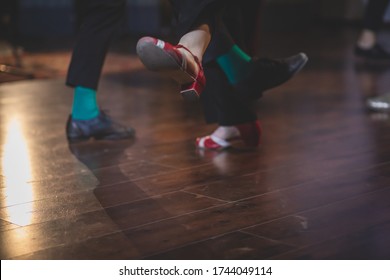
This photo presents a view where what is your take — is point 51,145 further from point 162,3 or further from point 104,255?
point 162,3

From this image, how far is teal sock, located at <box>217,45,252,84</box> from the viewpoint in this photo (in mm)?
2076

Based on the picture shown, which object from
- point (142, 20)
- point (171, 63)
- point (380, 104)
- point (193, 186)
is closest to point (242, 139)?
point (193, 186)

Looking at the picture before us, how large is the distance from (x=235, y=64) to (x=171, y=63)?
53cm

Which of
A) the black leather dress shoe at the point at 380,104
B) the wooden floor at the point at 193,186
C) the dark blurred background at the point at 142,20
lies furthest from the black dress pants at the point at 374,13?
the black leather dress shoe at the point at 380,104

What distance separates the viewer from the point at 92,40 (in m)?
2.26

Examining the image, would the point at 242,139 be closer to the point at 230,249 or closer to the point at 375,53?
the point at 230,249

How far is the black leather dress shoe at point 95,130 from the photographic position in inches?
90.9

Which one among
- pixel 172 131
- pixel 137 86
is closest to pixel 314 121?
pixel 172 131

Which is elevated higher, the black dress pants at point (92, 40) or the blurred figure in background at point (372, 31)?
the black dress pants at point (92, 40)

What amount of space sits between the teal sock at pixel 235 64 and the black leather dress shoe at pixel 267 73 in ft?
0.06

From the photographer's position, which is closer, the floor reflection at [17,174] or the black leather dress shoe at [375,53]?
the floor reflection at [17,174]

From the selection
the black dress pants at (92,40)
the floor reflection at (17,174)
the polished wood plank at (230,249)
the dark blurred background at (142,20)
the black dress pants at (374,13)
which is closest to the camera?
the polished wood plank at (230,249)

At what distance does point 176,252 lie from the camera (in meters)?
1.28

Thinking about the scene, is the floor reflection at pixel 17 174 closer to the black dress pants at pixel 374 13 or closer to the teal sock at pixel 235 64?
the teal sock at pixel 235 64
